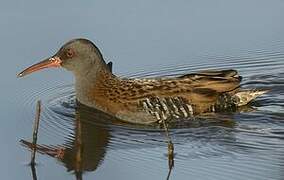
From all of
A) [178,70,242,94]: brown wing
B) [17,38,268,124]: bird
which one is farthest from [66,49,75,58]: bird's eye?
[178,70,242,94]: brown wing

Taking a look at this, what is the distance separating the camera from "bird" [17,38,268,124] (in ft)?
35.3

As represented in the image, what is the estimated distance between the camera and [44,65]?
1114 cm

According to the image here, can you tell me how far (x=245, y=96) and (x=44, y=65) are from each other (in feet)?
7.92

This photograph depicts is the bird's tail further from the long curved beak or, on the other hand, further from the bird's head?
the long curved beak

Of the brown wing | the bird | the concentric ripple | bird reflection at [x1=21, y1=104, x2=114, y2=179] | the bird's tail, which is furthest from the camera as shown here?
the bird's tail

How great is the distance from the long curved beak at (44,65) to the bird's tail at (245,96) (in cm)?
218

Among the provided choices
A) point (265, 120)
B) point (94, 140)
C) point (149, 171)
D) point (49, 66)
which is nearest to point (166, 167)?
point (149, 171)

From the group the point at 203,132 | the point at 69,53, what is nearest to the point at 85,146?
the point at 203,132

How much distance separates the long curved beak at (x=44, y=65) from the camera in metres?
11.0

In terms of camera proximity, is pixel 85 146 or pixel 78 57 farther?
A: pixel 78 57

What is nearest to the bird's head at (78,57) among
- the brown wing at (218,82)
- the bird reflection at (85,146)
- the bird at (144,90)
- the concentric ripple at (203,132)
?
the bird at (144,90)

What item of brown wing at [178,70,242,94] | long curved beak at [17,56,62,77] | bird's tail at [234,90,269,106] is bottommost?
bird's tail at [234,90,269,106]

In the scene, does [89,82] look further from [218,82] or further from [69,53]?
[218,82]

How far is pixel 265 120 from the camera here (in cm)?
1048
